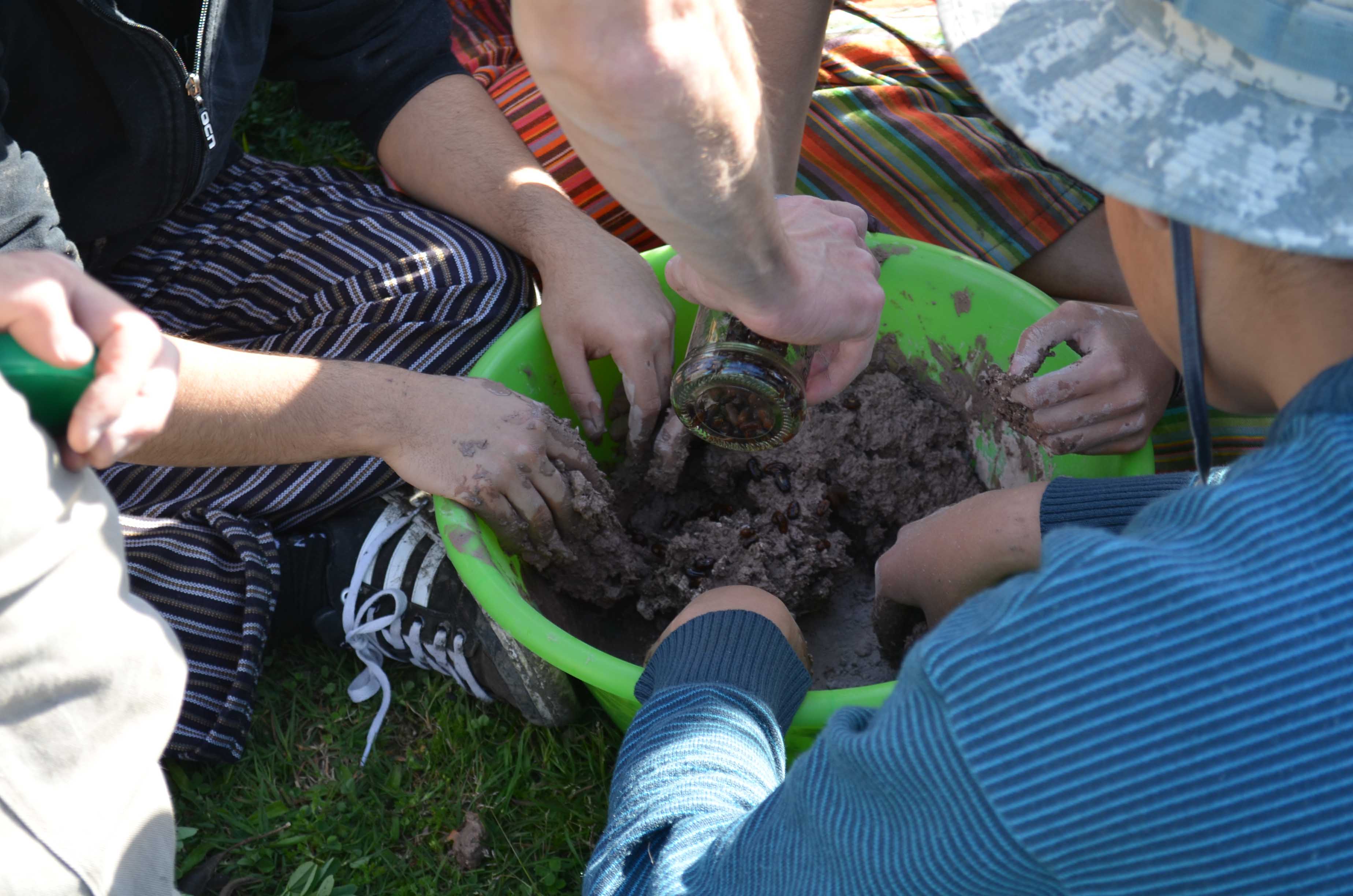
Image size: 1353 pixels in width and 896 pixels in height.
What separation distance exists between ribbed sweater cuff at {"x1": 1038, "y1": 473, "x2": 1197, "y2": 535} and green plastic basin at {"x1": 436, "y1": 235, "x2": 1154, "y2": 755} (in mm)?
136

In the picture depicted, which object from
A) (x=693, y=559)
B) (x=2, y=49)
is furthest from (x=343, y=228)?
(x=693, y=559)

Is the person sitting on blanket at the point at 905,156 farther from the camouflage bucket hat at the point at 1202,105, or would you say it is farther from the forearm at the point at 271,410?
the camouflage bucket hat at the point at 1202,105

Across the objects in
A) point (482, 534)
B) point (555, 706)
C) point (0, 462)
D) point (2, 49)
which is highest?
point (2, 49)

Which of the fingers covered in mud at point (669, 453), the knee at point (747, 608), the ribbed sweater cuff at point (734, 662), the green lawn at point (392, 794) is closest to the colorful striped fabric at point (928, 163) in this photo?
the fingers covered in mud at point (669, 453)

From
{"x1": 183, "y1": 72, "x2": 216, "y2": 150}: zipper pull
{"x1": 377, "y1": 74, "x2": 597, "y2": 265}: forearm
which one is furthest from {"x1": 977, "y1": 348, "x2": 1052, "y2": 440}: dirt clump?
{"x1": 183, "y1": 72, "x2": 216, "y2": 150}: zipper pull

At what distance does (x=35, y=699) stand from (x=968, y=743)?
2.78 ft

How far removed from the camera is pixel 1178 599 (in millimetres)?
736

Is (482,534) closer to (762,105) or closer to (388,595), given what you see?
(388,595)

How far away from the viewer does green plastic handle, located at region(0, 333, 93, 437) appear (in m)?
0.76

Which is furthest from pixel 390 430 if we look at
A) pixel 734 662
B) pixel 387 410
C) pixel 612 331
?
pixel 734 662

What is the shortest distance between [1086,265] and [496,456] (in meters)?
1.28

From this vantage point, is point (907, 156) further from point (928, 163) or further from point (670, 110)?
point (670, 110)

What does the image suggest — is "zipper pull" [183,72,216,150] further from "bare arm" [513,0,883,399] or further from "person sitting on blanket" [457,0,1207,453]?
"bare arm" [513,0,883,399]

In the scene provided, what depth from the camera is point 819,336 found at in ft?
3.91
